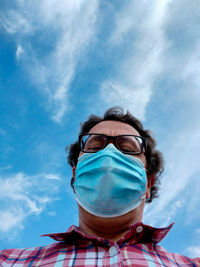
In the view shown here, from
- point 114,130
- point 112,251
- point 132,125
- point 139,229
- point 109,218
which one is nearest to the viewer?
point 112,251

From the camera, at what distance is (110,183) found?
2777 mm

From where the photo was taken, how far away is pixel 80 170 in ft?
10.7

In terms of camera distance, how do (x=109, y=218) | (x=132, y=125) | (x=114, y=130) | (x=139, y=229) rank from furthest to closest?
1. (x=132, y=125)
2. (x=114, y=130)
3. (x=109, y=218)
4. (x=139, y=229)

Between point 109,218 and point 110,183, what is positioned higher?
point 110,183

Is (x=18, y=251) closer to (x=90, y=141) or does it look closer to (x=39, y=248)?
(x=39, y=248)

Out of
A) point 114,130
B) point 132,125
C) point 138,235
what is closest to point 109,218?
point 138,235

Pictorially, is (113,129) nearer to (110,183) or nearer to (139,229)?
(110,183)

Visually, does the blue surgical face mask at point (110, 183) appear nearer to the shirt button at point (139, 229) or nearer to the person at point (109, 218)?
the person at point (109, 218)

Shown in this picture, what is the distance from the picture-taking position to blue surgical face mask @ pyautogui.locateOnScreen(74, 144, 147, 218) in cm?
271

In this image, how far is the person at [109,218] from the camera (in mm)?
2203

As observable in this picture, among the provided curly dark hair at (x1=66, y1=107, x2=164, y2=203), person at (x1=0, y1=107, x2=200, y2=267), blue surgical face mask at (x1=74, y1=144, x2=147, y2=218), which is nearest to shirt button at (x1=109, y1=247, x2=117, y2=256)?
person at (x1=0, y1=107, x2=200, y2=267)

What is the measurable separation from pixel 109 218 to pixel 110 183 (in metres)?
0.45

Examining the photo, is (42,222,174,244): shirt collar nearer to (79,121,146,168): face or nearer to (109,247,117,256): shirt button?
(109,247,117,256): shirt button

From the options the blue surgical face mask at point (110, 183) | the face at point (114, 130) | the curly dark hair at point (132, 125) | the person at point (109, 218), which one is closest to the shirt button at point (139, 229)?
the person at point (109, 218)
